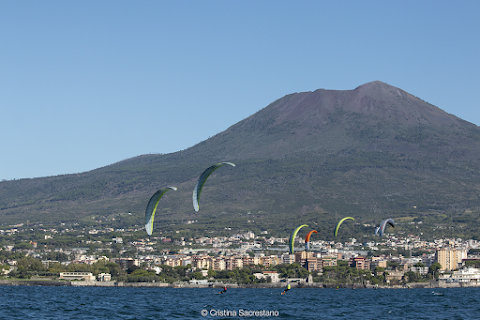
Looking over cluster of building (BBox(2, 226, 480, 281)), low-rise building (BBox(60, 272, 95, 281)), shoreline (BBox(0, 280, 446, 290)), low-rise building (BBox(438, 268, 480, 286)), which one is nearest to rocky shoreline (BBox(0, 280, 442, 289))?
shoreline (BBox(0, 280, 446, 290))

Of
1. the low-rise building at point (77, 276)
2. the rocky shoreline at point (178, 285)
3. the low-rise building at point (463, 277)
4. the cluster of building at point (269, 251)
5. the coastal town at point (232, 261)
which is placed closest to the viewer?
the rocky shoreline at point (178, 285)

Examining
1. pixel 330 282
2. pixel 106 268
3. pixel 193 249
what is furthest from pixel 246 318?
pixel 193 249

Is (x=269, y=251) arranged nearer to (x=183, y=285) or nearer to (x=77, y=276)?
(x=183, y=285)

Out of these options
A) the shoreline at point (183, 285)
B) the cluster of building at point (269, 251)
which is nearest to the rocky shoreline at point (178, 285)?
the shoreline at point (183, 285)

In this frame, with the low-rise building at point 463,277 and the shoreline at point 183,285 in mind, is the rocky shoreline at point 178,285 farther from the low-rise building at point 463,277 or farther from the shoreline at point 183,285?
the low-rise building at point 463,277

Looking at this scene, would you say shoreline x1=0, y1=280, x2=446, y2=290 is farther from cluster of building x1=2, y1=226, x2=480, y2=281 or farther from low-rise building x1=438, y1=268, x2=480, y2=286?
cluster of building x1=2, y1=226, x2=480, y2=281

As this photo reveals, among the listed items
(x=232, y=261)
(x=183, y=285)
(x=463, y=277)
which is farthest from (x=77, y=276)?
(x=463, y=277)

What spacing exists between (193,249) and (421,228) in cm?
5553

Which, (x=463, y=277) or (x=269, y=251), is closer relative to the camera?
(x=463, y=277)

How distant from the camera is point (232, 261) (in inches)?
4906

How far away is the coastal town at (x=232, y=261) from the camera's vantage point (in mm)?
108000

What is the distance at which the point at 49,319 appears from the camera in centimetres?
4156

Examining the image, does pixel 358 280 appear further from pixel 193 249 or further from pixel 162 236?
pixel 162 236

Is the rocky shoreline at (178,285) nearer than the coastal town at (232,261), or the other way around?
the rocky shoreline at (178,285)
